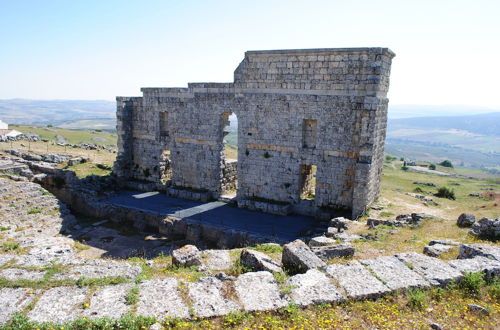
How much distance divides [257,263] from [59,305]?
3.92 metres

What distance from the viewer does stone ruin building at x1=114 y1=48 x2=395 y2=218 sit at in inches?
642

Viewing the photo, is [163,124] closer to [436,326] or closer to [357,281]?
[357,281]

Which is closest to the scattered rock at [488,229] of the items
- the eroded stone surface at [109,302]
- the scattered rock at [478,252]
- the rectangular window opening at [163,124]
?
the scattered rock at [478,252]

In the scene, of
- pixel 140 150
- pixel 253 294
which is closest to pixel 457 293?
pixel 253 294

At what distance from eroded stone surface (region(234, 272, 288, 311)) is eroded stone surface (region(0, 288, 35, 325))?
377 cm

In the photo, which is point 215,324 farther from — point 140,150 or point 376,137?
point 140,150

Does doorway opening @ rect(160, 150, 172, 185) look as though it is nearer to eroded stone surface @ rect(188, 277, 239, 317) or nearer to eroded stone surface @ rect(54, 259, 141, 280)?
eroded stone surface @ rect(54, 259, 141, 280)

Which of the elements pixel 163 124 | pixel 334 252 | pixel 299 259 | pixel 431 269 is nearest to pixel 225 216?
pixel 163 124

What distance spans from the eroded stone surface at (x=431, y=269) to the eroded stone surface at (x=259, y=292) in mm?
3052

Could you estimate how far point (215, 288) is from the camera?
6840mm

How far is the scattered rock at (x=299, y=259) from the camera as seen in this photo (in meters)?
7.80

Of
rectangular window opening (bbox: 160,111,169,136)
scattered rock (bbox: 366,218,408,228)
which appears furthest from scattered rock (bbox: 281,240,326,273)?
rectangular window opening (bbox: 160,111,169,136)

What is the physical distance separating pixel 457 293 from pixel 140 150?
20255 mm

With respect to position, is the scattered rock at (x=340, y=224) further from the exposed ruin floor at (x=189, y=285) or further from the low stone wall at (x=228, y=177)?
the low stone wall at (x=228, y=177)
